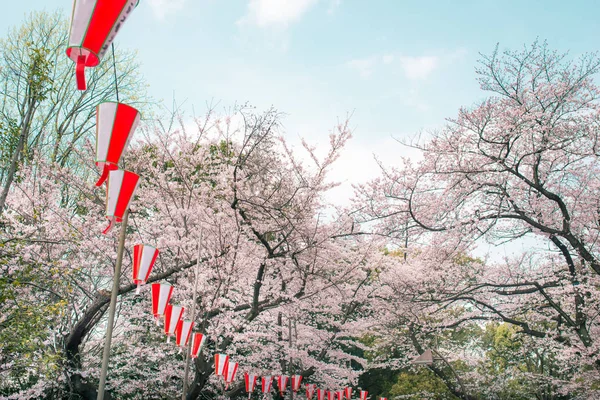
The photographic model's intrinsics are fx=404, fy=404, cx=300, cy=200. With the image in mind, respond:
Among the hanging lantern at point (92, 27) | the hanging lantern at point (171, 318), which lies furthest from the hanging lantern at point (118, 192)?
the hanging lantern at point (171, 318)

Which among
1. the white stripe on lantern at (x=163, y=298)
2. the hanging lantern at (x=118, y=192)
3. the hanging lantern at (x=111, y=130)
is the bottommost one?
the white stripe on lantern at (x=163, y=298)

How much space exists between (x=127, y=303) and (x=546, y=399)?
13.9m

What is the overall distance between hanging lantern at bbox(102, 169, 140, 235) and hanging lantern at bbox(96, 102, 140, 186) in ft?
0.90

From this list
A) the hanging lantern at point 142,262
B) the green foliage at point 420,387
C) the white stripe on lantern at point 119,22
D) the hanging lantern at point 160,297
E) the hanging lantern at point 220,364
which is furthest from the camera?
the green foliage at point 420,387

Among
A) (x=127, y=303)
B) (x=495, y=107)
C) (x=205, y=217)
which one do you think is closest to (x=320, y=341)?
(x=127, y=303)

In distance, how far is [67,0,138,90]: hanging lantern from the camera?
225 cm

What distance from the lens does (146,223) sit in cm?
844

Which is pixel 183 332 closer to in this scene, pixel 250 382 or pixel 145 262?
pixel 145 262

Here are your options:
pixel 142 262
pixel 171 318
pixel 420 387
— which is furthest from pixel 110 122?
pixel 420 387

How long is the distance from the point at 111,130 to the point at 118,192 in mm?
600

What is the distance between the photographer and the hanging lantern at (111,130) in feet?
9.92

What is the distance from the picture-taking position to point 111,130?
305 centimetres

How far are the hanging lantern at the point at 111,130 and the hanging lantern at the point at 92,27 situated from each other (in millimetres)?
671

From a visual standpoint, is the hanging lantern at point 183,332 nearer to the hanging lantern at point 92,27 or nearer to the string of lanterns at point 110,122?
the string of lanterns at point 110,122
